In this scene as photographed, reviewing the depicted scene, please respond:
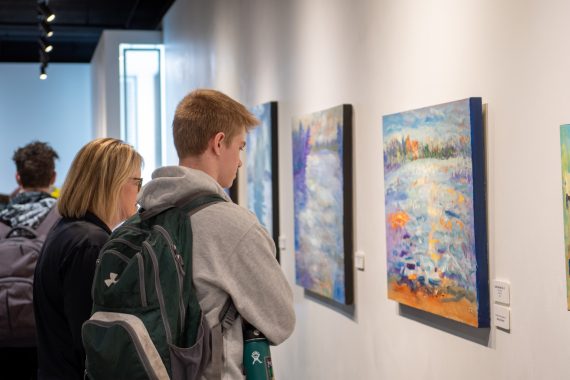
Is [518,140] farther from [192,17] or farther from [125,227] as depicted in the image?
[192,17]

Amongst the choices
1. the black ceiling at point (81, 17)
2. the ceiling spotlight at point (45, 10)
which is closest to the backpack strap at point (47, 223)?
the ceiling spotlight at point (45, 10)

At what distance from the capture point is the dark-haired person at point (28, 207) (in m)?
4.15

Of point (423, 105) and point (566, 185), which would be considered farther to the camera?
point (423, 105)

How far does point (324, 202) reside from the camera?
14.6ft

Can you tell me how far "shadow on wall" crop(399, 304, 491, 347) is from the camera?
2.96 meters

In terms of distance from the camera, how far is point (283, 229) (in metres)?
5.52

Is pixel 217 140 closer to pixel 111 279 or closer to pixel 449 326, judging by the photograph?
pixel 111 279

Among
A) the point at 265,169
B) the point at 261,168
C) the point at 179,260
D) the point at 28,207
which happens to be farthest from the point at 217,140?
the point at 261,168

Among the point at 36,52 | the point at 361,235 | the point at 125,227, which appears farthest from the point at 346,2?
the point at 36,52

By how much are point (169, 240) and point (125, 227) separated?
180 millimetres

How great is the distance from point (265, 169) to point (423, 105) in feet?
8.11

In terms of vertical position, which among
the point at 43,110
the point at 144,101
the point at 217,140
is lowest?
the point at 217,140

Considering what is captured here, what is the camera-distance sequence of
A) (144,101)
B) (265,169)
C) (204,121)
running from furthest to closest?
(144,101) → (265,169) → (204,121)

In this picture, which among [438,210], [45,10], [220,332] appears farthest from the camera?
[45,10]
